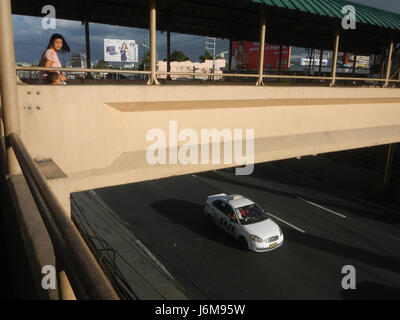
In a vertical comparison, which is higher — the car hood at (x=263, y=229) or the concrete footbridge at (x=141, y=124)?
the concrete footbridge at (x=141, y=124)

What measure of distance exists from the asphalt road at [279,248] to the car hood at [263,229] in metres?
0.86

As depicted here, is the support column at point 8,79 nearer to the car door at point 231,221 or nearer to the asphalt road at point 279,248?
the asphalt road at point 279,248

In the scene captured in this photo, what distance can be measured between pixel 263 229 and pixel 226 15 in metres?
8.76

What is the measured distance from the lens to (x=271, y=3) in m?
7.07

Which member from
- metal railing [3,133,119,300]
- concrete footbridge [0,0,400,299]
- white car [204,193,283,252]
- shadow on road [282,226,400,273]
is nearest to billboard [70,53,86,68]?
white car [204,193,283,252]

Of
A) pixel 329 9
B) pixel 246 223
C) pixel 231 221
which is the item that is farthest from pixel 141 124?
pixel 231 221

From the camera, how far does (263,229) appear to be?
43.8ft

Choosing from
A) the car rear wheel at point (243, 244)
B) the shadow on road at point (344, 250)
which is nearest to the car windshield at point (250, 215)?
the car rear wheel at point (243, 244)

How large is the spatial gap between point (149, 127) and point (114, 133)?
29.4 inches

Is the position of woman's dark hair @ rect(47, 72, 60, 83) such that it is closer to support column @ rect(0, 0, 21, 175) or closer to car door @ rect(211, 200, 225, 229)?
support column @ rect(0, 0, 21, 175)

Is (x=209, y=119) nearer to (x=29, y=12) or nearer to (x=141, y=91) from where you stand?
(x=141, y=91)

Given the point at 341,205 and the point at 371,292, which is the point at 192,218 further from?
the point at 341,205

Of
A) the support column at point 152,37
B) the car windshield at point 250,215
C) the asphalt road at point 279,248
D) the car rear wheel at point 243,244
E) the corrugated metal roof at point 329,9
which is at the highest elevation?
the corrugated metal roof at point 329,9

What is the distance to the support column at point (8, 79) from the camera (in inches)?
150
